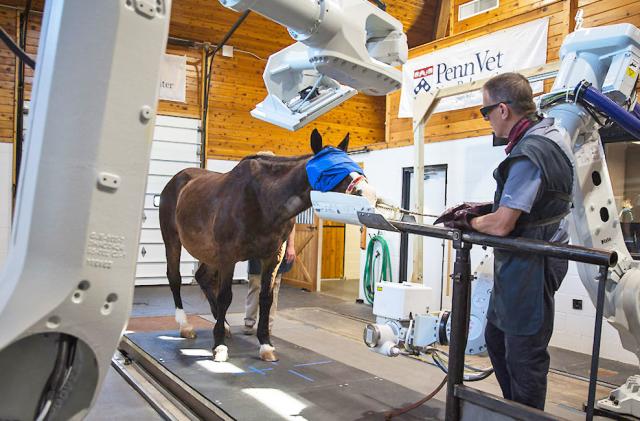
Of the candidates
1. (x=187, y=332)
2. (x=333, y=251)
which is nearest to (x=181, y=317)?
(x=187, y=332)

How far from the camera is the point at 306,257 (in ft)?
33.8

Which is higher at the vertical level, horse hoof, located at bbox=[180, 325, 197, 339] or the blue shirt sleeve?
the blue shirt sleeve

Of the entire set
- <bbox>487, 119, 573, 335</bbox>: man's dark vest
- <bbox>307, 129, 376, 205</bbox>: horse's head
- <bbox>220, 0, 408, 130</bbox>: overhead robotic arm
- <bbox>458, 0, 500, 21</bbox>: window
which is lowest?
<bbox>487, 119, 573, 335</bbox>: man's dark vest

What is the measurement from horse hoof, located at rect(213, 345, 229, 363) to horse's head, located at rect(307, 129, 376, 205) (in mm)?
1706

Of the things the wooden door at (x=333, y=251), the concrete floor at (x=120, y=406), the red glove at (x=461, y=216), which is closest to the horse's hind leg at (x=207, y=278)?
the concrete floor at (x=120, y=406)

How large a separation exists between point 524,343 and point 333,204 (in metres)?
1.07

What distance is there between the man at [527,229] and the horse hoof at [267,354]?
2.46 meters

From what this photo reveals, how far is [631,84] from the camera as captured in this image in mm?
3299

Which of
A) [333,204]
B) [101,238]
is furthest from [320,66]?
[101,238]

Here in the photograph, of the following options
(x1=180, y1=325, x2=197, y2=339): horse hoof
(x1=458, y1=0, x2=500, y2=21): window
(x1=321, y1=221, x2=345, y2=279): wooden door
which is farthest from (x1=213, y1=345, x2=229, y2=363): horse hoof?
(x1=321, y1=221, x2=345, y2=279): wooden door

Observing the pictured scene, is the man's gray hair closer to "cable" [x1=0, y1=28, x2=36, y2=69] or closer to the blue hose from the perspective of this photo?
the blue hose

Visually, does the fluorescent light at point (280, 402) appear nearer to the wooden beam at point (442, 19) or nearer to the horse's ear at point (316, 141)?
the horse's ear at point (316, 141)

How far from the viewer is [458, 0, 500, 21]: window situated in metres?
8.44

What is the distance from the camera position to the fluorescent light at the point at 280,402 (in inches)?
122
